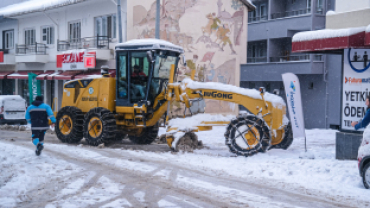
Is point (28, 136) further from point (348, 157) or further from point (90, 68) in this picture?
point (348, 157)

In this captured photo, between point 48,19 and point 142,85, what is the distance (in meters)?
18.5

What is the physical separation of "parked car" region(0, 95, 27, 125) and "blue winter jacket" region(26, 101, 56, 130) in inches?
376

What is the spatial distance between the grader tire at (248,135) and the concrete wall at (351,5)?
12.8 ft

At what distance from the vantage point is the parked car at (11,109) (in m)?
19.6

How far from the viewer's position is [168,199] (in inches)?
276

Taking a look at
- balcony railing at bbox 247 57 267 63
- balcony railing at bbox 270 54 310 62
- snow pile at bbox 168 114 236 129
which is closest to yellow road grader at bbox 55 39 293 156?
snow pile at bbox 168 114 236 129

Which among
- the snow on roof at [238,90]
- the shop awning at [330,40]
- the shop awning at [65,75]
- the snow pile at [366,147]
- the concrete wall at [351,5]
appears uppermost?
the concrete wall at [351,5]

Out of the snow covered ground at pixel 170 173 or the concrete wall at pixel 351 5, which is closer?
the snow covered ground at pixel 170 173

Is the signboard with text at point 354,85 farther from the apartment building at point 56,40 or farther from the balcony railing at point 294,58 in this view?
the balcony railing at point 294,58

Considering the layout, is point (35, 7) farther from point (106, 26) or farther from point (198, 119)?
point (198, 119)

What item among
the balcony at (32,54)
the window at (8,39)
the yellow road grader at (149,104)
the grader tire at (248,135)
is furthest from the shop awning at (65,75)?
the grader tire at (248,135)

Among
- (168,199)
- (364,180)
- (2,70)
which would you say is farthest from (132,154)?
(2,70)

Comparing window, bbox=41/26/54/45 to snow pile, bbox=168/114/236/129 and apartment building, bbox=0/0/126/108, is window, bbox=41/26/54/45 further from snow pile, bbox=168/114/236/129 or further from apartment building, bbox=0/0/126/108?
snow pile, bbox=168/114/236/129

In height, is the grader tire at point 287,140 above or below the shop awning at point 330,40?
below
